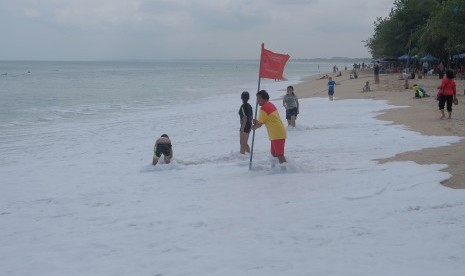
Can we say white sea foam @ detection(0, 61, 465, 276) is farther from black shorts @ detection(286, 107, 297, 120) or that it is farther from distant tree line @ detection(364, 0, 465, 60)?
distant tree line @ detection(364, 0, 465, 60)

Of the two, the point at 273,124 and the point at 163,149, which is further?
the point at 163,149

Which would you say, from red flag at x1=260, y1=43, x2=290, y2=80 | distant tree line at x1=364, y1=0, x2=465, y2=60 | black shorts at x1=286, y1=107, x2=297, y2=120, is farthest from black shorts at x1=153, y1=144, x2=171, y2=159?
distant tree line at x1=364, y1=0, x2=465, y2=60

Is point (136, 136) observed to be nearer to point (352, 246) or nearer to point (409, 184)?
point (409, 184)

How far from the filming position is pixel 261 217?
6336 millimetres

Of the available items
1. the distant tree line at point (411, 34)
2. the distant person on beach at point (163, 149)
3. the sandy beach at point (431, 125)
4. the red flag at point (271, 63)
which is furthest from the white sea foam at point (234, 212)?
Answer: the distant tree line at point (411, 34)

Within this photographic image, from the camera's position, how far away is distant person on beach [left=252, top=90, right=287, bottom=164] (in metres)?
8.76

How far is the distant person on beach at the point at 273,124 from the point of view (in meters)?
8.76

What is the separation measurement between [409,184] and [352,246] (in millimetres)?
2640

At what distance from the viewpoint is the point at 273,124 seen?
8766 mm

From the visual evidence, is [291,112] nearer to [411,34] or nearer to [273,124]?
[273,124]

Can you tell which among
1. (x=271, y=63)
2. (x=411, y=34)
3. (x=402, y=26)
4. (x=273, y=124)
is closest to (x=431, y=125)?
(x=271, y=63)

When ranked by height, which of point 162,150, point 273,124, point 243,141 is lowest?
point 162,150

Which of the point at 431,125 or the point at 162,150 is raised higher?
the point at 431,125

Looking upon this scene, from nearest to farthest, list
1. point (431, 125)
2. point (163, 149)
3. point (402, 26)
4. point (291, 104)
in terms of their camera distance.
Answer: point (163, 149) → point (431, 125) → point (291, 104) → point (402, 26)
